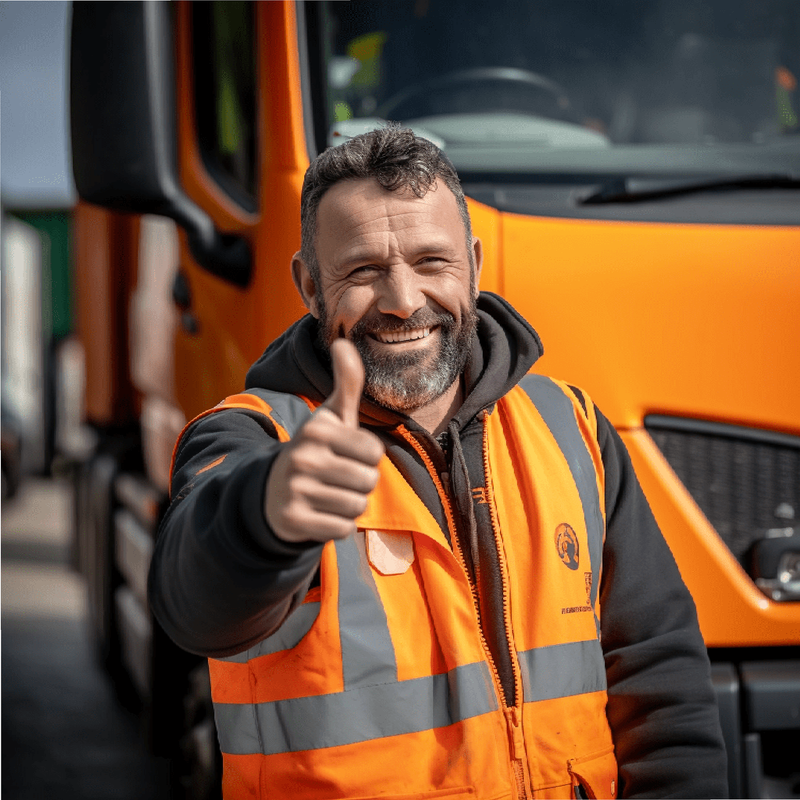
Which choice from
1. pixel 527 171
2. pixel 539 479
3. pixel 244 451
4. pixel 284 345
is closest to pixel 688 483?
pixel 539 479

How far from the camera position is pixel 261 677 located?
139 centimetres

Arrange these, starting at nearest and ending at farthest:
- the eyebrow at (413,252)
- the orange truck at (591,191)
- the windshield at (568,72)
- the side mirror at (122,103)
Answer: the eyebrow at (413,252), the orange truck at (591,191), the side mirror at (122,103), the windshield at (568,72)

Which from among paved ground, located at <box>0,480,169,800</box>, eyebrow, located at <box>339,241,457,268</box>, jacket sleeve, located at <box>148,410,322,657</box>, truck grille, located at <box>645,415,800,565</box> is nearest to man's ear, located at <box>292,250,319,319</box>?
eyebrow, located at <box>339,241,457,268</box>

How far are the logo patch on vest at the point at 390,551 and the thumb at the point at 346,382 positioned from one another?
42 cm

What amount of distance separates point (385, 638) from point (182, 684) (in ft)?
5.63

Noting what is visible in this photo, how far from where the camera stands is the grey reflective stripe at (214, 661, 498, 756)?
1.37 meters

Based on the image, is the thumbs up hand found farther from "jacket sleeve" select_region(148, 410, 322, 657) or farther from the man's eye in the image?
the man's eye

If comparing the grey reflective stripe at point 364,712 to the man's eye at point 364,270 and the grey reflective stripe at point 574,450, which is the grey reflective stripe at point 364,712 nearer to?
the grey reflective stripe at point 574,450

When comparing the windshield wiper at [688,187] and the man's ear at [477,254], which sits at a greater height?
the windshield wiper at [688,187]

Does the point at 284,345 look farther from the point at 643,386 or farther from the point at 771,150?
the point at 771,150

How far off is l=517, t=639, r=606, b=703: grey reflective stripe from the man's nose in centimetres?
52

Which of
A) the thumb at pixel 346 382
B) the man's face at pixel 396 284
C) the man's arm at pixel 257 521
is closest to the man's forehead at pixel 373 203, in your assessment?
the man's face at pixel 396 284

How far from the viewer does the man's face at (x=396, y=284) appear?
1.48 meters

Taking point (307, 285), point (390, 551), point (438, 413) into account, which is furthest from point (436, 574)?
point (307, 285)
